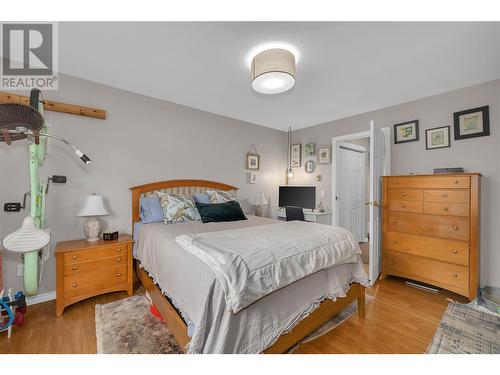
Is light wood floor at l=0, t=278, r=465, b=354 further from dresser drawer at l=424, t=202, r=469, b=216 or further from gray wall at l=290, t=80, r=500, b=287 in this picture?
dresser drawer at l=424, t=202, r=469, b=216

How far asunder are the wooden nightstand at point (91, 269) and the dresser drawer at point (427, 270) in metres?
3.24

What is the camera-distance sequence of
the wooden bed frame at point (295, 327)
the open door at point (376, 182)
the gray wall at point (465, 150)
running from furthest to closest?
the open door at point (376, 182) → the gray wall at point (465, 150) → the wooden bed frame at point (295, 327)

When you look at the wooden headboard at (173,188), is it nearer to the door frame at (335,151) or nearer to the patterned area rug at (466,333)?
the door frame at (335,151)

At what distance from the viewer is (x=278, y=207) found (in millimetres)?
4574

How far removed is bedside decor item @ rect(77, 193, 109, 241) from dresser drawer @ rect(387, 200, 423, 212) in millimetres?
3478

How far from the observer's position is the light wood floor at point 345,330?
161cm

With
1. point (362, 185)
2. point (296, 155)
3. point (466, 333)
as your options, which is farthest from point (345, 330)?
point (362, 185)

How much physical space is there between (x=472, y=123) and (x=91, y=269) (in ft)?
14.9

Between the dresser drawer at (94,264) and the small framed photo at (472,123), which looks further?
the small framed photo at (472,123)

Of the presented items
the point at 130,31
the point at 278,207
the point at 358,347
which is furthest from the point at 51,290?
the point at 278,207

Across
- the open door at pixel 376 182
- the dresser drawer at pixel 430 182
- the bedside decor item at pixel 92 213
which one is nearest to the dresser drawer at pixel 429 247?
the open door at pixel 376 182

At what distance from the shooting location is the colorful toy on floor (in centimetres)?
170
